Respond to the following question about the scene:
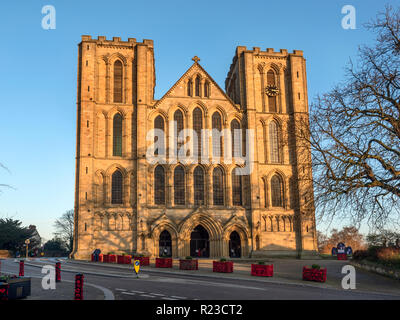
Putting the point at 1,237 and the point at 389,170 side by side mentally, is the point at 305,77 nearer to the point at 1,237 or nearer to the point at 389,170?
the point at 389,170

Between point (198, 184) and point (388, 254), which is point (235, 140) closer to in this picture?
point (198, 184)

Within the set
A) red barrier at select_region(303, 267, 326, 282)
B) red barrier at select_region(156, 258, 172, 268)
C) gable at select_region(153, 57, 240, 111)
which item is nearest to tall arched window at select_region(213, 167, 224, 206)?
gable at select_region(153, 57, 240, 111)

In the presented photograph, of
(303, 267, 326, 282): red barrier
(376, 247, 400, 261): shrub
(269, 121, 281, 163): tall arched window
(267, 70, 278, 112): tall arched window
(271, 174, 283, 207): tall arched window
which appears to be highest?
(267, 70, 278, 112): tall arched window

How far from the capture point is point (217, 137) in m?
46.3

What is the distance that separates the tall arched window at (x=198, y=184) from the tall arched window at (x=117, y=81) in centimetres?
1160

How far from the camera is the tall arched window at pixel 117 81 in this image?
152 ft

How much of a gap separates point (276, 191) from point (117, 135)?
18.4 metres

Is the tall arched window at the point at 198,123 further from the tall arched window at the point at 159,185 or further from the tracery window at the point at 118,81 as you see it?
the tracery window at the point at 118,81

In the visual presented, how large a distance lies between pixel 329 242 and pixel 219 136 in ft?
206

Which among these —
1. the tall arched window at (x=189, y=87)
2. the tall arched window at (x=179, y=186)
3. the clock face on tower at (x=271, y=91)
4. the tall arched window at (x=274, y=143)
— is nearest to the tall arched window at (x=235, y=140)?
the tall arched window at (x=274, y=143)

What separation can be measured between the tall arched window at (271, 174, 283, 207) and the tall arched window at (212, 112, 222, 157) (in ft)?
22.1

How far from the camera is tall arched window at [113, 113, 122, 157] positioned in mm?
44844

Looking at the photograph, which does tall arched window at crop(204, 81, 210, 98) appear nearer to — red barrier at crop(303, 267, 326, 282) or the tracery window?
the tracery window
